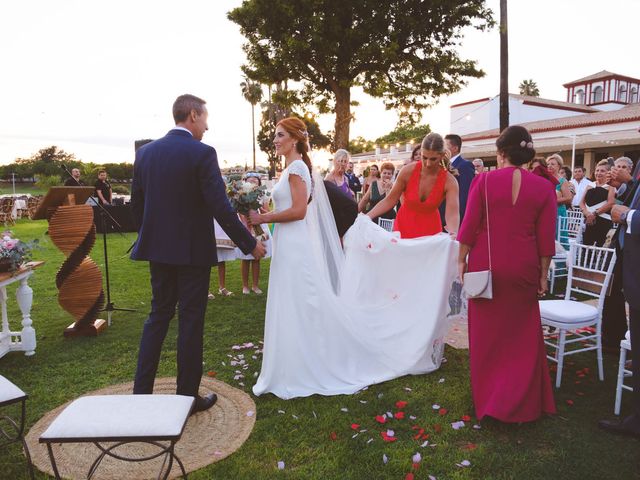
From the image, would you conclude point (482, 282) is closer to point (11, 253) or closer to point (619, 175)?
point (619, 175)

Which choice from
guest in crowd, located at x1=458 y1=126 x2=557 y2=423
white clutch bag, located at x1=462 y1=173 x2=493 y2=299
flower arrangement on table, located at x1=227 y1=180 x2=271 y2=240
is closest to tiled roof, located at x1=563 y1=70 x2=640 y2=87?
guest in crowd, located at x1=458 y1=126 x2=557 y2=423

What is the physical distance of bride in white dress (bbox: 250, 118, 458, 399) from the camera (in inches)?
152

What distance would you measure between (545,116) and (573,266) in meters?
49.4

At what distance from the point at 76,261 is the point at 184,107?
9.76 ft

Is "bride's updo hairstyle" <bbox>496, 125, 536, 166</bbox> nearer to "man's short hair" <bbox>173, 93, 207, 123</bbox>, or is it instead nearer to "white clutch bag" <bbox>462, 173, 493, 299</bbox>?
"white clutch bag" <bbox>462, 173, 493, 299</bbox>

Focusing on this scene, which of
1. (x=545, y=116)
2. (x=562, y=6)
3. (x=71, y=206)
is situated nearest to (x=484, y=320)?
(x=71, y=206)

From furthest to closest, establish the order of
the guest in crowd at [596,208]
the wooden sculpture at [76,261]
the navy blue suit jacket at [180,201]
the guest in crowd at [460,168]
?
the guest in crowd at [596,208], the guest in crowd at [460,168], the wooden sculpture at [76,261], the navy blue suit jacket at [180,201]

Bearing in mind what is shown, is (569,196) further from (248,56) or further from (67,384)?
(248,56)

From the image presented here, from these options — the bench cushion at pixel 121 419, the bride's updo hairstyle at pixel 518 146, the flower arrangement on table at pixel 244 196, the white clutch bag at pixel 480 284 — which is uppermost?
the bride's updo hairstyle at pixel 518 146

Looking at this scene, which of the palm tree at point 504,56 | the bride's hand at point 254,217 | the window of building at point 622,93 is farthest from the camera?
the window of building at point 622,93

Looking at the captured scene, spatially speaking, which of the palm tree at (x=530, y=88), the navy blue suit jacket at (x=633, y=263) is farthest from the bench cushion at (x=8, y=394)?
the palm tree at (x=530, y=88)

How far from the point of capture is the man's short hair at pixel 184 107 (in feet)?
10.7

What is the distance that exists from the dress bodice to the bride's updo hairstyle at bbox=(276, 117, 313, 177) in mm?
190

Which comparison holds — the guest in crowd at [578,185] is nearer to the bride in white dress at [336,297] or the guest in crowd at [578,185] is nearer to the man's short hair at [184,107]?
the bride in white dress at [336,297]
